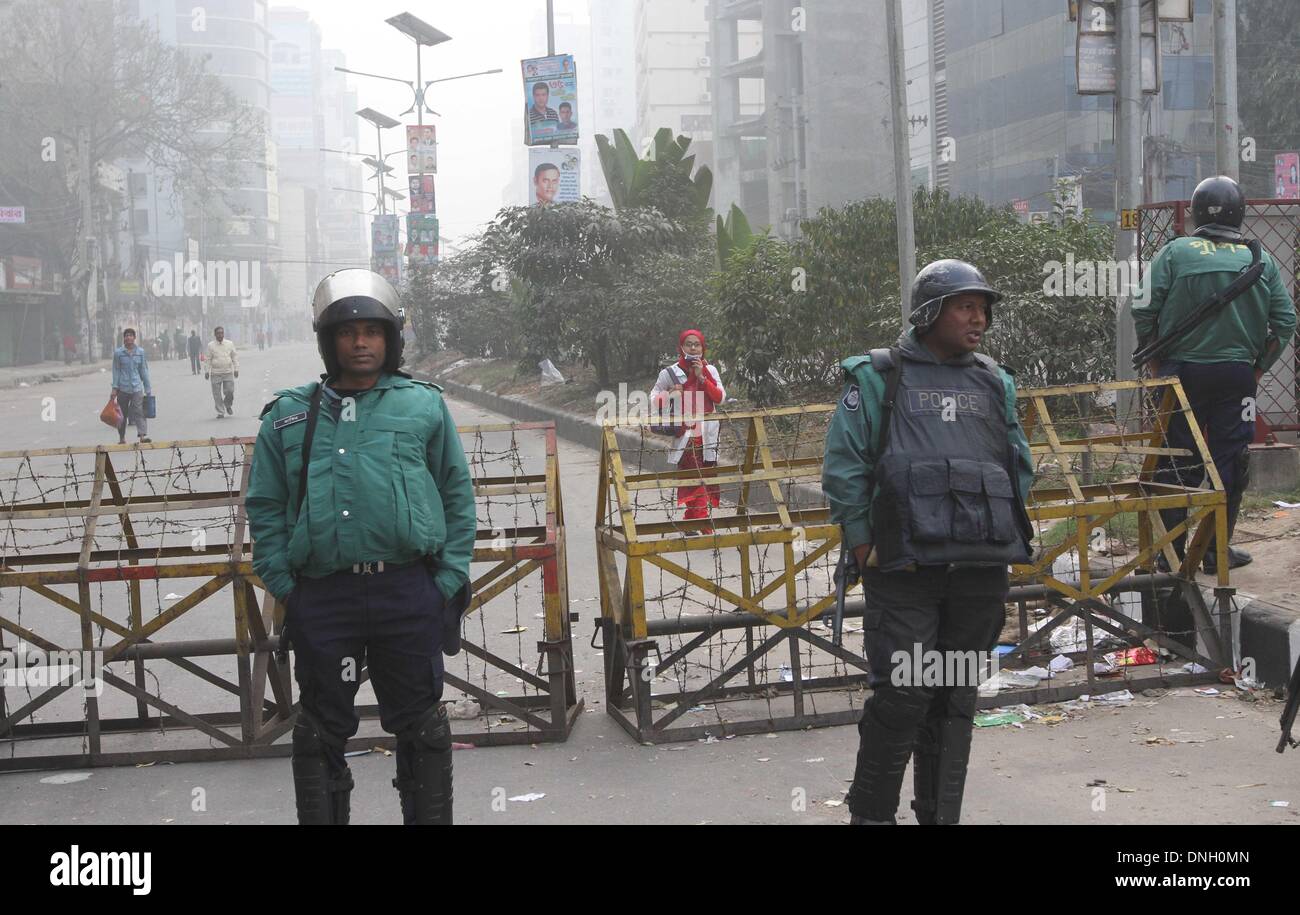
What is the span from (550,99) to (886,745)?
1110 inches

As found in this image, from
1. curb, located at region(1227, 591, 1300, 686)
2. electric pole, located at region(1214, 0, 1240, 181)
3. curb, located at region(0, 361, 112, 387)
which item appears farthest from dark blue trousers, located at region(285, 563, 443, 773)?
curb, located at region(0, 361, 112, 387)

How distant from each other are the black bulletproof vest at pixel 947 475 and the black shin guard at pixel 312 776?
166 cm

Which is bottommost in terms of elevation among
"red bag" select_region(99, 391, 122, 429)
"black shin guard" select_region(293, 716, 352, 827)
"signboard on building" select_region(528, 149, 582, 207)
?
"black shin guard" select_region(293, 716, 352, 827)

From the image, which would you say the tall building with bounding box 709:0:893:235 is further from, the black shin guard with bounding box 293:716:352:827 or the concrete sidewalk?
the black shin guard with bounding box 293:716:352:827

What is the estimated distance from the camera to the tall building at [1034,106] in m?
43.4

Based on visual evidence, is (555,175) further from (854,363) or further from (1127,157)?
(854,363)

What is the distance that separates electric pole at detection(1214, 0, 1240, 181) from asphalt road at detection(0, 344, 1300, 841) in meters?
10.7

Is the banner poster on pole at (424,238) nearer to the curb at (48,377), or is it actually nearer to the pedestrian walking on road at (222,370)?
the curb at (48,377)

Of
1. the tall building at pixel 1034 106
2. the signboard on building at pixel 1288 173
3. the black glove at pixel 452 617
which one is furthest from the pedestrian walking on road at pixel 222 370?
the tall building at pixel 1034 106

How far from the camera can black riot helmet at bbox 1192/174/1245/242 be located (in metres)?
7.18

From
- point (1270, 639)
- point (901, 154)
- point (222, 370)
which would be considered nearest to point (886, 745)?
point (1270, 639)

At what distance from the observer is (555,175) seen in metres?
28.8

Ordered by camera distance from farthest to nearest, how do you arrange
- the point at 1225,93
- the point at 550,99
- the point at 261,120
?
the point at 261,120 → the point at 550,99 → the point at 1225,93

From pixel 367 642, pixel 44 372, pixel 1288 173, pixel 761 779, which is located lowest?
pixel 761 779
